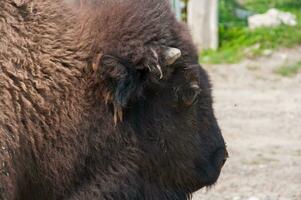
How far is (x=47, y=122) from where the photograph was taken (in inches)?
143

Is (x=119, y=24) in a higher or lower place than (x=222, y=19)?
higher

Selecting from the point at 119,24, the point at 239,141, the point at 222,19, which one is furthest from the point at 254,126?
the point at 119,24

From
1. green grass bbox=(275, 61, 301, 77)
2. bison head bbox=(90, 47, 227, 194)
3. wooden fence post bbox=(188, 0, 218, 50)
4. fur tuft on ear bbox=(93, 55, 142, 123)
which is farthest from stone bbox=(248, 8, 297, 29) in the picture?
fur tuft on ear bbox=(93, 55, 142, 123)

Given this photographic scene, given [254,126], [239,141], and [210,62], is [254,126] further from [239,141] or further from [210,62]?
[210,62]

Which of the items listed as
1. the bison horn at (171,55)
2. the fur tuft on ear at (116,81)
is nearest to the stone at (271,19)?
the bison horn at (171,55)

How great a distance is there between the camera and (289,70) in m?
10.7

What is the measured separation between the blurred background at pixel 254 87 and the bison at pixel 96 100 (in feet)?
7.10

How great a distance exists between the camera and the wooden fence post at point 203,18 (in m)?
11.4

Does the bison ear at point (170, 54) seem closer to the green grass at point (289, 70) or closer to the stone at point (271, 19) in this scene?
the green grass at point (289, 70)

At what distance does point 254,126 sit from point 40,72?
5.25 meters

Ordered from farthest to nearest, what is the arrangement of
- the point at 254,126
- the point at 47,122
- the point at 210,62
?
the point at 210,62, the point at 254,126, the point at 47,122

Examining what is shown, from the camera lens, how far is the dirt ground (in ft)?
22.0

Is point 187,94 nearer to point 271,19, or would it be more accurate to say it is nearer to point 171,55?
point 171,55

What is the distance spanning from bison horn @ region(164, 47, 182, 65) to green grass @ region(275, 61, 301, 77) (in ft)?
22.8
